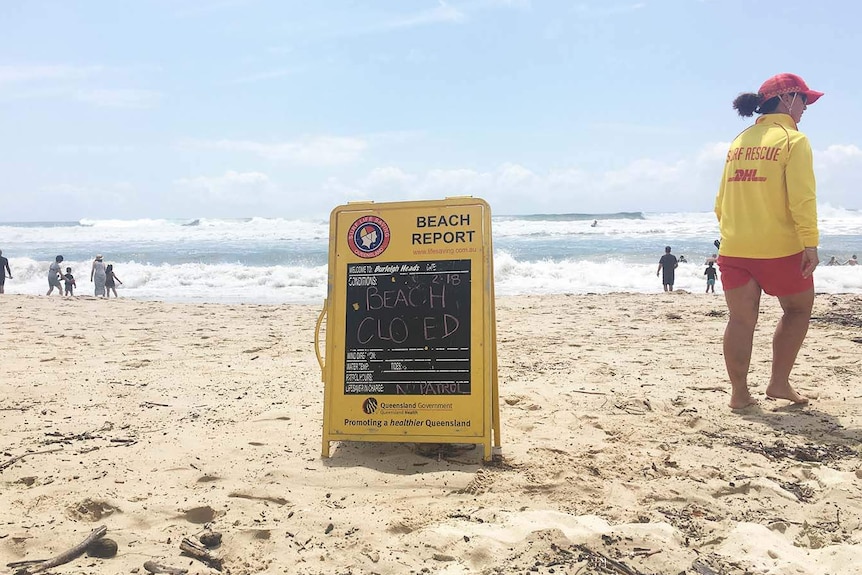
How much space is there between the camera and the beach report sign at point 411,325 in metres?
3.55

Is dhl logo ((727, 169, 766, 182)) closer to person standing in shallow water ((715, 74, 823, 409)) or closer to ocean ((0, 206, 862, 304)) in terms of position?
person standing in shallow water ((715, 74, 823, 409))

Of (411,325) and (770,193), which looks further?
Result: (770,193)

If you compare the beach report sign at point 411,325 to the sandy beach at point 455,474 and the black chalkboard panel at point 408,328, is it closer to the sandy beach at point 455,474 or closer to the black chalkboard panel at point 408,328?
the black chalkboard panel at point 408,328

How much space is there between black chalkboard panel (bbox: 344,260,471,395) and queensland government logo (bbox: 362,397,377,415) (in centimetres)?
5

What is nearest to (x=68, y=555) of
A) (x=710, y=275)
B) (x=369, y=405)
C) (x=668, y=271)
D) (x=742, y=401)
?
(x=369, y=405)

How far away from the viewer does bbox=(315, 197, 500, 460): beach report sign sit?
355 centimetres

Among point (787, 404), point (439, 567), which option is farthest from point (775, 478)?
point (439, 567)

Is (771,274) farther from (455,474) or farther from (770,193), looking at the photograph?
(455,474)

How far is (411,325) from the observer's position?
3.65 metres

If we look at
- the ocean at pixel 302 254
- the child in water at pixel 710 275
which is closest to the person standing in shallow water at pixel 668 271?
the child in water at pixel 710 275

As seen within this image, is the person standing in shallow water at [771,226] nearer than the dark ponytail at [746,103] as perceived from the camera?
Yes

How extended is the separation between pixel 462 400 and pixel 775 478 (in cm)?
160

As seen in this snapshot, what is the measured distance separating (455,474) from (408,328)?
2.84 ft

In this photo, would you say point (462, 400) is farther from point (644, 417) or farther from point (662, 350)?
point (662, 350)
